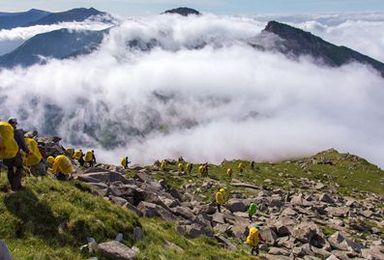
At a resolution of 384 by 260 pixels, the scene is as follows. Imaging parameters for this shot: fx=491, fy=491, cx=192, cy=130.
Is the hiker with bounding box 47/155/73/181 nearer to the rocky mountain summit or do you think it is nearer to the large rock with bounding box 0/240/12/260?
the rocky mountain summit

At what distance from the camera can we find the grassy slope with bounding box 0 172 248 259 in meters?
19.0

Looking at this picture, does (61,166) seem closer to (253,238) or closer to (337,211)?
(253,238)

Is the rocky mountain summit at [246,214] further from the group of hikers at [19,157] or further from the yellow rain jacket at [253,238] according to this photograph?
the group of hikers at [19,157]

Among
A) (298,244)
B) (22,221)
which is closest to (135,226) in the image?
(22,221)

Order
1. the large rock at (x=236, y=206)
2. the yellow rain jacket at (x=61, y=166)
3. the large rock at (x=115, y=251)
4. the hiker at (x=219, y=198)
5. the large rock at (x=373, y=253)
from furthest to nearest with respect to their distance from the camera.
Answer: the large rock at (x=236, y=206) → the hiker at (x=219, y=198) → the large rock at (x=373, y=253) → the yellow rain jacket at (x=61, y=166) → the large rock at (x=115, y=251)

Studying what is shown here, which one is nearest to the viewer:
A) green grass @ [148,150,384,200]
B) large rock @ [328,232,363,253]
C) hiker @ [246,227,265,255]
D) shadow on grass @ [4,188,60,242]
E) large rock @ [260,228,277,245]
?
shadow on grass @ [4,188,60,242]

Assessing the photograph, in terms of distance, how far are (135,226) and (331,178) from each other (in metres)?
109

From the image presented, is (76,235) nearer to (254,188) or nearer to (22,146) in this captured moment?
(22,146)

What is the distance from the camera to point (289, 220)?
49656mm

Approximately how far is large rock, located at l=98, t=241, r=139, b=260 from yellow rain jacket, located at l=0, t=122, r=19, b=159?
222 inches

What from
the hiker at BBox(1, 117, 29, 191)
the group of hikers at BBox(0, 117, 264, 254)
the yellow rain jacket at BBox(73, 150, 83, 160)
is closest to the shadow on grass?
the hiker at BBox(1, 117, 29, 191)

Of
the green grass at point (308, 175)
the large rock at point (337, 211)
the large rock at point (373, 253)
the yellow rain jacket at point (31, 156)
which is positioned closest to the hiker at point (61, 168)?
the yellow rain jacket at point (31, 156)

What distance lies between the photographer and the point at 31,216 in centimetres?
2047

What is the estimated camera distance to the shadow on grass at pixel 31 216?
1966 centimetres
